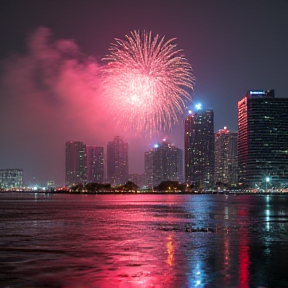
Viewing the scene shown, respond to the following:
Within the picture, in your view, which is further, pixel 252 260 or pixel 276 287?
pixel 252 260

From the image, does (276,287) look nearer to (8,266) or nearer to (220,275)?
(220,275)

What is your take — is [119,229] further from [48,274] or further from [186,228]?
[48,274]

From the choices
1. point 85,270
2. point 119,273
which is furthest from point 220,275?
point 85,270

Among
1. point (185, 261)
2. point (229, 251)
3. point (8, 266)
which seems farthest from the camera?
point (229, 251)

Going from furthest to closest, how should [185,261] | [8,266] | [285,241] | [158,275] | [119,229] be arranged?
[119,229], [285,241], [185,261], [8,266], [158,275]

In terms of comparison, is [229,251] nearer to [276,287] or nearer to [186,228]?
[276,287]

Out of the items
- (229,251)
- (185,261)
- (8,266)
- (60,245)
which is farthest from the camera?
(60,245)

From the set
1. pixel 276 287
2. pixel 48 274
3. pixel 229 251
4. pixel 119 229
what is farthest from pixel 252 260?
pixel 119 229

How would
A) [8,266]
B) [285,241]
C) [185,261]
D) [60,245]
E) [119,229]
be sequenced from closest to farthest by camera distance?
[8,266] < [185,261] < [60,245] < [285,241] < [119,229]

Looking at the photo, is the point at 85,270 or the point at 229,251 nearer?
the point at 85,270
